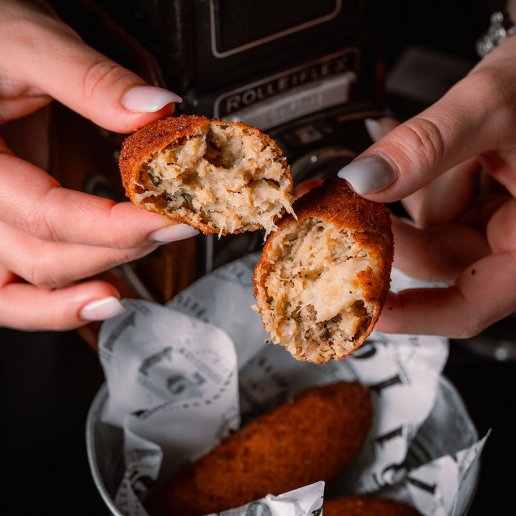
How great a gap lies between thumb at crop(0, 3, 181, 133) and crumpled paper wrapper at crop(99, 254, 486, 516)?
242 millimetres

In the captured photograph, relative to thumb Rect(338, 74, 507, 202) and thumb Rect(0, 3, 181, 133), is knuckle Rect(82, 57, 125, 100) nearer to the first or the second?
thumb Rect(0, 3, 181, 133)

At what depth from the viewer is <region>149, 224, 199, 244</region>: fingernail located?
69 cm

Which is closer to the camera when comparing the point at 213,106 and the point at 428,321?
the point at 428,321

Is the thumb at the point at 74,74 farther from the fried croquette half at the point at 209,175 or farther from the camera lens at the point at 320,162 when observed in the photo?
the camera lens at the point at 320,162

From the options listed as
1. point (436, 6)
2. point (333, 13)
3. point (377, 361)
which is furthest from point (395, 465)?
point (436, 6)

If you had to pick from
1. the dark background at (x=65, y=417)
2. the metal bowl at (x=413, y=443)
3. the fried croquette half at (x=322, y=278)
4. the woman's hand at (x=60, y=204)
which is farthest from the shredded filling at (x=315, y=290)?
the dark background at (x=65, y=417)

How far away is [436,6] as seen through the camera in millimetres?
1696

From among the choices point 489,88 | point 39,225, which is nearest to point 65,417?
point 39,225

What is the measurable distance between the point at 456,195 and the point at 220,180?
437mm

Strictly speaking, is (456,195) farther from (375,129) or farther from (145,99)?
(145,99)

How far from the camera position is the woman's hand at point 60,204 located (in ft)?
2.29

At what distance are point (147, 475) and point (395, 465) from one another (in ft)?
0.99


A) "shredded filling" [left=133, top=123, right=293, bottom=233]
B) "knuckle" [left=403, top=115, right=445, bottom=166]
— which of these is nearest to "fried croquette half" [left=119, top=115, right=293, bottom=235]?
"shredded filling" [left=133, top=123, right=293, bottom=233]

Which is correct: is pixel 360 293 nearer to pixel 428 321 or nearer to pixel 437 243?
pixel 428 321
